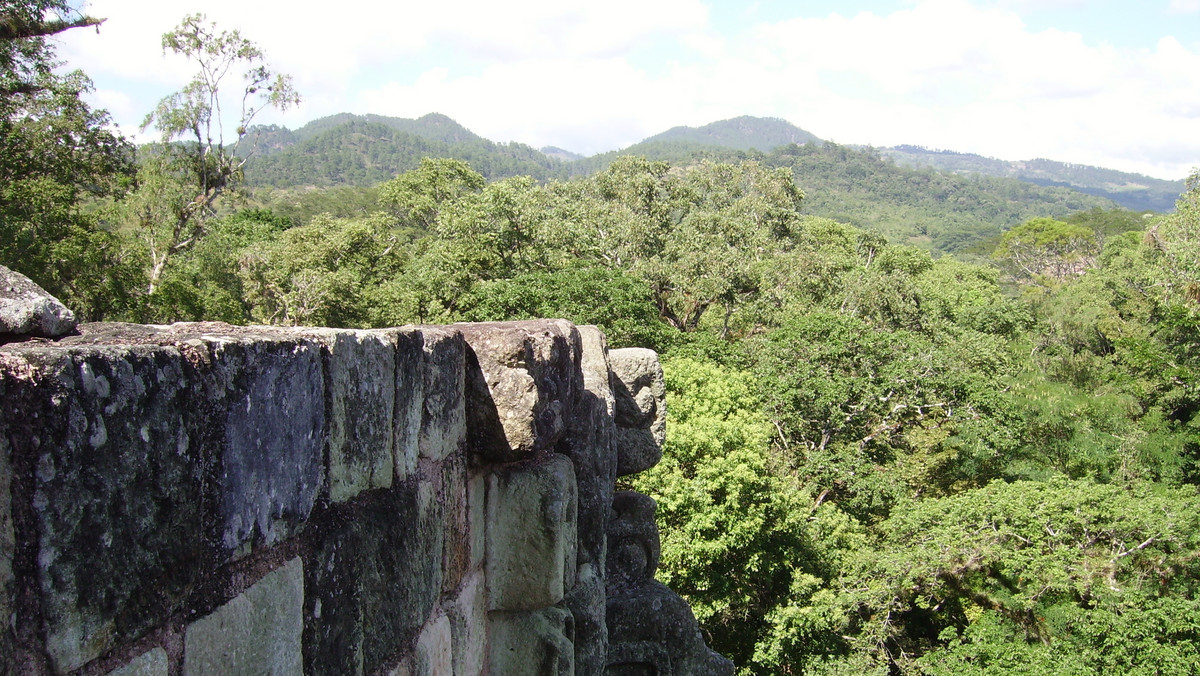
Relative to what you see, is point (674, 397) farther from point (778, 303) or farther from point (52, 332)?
point (52, 332)

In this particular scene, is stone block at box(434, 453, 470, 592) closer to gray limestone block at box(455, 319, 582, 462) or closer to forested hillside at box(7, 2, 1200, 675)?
gray limestone block at box(455, 319, 582, 462)

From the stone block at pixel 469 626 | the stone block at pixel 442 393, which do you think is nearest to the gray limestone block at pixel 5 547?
the stone block at pixel 442 393

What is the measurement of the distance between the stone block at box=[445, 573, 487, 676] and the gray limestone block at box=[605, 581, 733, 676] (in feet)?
5.07

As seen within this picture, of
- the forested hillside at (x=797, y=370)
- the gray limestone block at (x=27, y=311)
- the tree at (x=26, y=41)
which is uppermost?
the tree at (x=26, y=41)

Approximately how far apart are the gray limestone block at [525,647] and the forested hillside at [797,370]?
41.7 feet

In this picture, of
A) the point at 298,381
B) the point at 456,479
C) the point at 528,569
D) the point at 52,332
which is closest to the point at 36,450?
the point at 52,332

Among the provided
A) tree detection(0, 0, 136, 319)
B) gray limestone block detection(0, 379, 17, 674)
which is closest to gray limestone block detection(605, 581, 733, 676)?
→ gray limestone block detection(0, 379, 17, 674)

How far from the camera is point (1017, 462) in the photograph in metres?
22.8

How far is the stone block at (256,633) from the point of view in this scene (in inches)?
59.4

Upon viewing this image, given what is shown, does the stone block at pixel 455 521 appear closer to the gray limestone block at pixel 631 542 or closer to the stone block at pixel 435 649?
the stone block at pixel 435 649

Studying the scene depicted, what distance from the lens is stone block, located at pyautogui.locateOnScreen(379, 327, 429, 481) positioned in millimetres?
2268

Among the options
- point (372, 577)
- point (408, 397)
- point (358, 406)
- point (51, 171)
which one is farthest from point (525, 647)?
point (51, 171)

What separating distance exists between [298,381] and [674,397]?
1764 cm

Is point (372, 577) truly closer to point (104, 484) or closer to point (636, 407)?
point (104, 484)
